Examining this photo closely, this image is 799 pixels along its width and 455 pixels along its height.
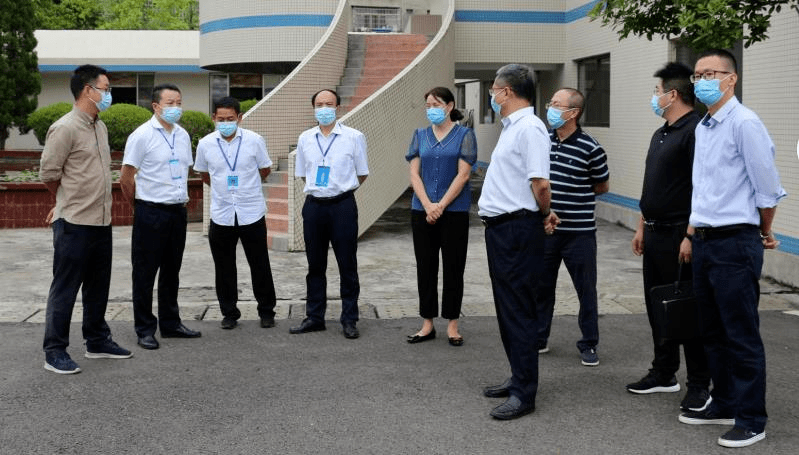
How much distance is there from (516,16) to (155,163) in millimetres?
11511

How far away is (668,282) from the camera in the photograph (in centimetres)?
545

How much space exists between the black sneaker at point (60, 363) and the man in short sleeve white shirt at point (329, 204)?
1773mm

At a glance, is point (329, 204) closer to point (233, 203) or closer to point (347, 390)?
point (233, 203)

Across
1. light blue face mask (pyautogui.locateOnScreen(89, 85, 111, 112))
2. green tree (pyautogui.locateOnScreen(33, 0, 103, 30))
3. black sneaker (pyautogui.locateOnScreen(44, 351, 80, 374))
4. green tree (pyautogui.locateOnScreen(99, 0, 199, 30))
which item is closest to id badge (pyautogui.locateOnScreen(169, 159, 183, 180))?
light blue face mask (pyautogui.locateOnScreen(89, 85, 111, 112))

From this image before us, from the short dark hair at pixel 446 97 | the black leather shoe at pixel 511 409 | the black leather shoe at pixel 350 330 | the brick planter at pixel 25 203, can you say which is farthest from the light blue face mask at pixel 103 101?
the brick planter at pixel 25 203

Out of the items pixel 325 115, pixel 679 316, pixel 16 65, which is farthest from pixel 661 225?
pixel 16 65

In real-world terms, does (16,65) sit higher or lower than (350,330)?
higher

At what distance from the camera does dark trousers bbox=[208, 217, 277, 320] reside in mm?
7602

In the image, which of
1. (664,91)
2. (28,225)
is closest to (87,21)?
(28,225)

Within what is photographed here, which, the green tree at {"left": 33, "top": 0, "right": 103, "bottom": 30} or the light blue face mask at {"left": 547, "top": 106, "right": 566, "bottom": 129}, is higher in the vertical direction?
the green tree at {"left": 33, "top": 0, "right": 103, "bottom": 30}

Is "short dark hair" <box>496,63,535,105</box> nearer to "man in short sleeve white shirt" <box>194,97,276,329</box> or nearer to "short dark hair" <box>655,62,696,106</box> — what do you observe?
"short dark hair" <box>655,62,696,106</box>

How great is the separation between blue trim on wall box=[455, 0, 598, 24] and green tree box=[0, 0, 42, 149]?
11944 millimetres

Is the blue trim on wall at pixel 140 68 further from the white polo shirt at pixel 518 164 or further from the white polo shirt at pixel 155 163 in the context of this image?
the white polo shirt at pixel 518 164

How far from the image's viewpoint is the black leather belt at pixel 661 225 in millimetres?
5379
